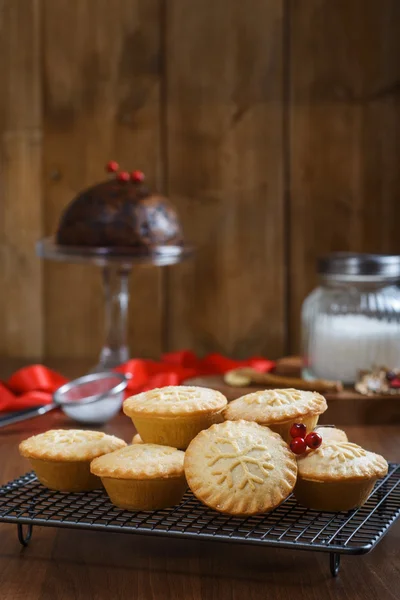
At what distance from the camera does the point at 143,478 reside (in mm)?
939

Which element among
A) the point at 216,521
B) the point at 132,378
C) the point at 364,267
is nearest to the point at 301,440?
the point at 216,521

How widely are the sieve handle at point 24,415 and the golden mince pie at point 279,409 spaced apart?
69 centimetres

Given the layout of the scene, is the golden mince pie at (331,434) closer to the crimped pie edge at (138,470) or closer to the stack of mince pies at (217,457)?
the stack of mince pies at (217,457)

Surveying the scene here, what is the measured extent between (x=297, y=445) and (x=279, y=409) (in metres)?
0.06

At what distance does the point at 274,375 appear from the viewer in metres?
1.87

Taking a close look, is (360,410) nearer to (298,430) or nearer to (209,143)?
(298,430)

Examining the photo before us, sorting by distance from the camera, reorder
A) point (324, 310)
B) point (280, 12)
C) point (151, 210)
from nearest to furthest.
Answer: point (324, 310) < point (151, 210) < point (280, 12)

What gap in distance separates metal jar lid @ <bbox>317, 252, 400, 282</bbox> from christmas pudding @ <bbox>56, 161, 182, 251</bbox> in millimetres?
391

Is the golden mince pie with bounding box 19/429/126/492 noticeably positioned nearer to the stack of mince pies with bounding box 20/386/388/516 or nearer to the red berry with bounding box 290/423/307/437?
the stack of mince pies with bounding box 20/386/388/516

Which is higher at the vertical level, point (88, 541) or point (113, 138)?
point (113, 138)

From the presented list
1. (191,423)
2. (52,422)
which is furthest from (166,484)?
(52,422)

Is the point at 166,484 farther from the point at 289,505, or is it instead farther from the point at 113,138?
the point at 113,138

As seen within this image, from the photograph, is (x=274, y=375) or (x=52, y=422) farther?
(x=274, y=375)

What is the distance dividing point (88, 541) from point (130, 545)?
0.15 feet
